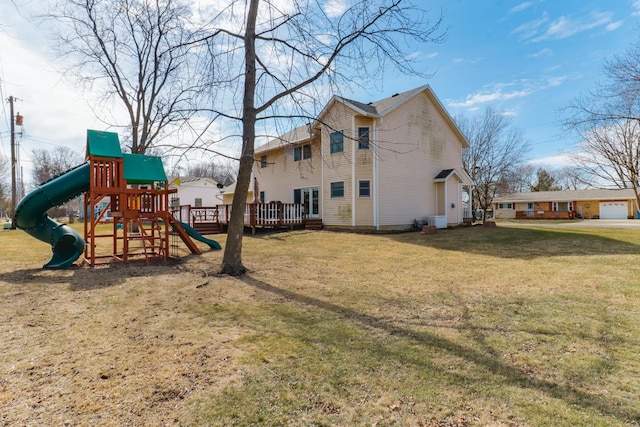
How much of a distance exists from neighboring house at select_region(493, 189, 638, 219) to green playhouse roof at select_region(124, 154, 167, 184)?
1805 inches

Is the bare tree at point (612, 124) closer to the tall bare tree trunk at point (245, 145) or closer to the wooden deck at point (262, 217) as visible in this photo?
the wooden deck at point (262, 217)

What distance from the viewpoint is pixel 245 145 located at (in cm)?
732

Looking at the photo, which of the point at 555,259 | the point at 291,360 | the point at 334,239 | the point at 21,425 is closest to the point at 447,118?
the point at 334,239

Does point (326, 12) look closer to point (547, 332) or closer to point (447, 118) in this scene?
point (547, 332)

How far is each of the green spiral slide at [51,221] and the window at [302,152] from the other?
1169cm

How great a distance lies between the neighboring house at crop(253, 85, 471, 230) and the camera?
16.7m

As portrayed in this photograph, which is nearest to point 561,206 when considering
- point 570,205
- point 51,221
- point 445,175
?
point 570,205

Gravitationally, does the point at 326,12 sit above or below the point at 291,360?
above

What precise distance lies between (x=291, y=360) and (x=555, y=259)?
29.1 feet

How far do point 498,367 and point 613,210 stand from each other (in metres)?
49.8

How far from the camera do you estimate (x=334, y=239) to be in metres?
13.9

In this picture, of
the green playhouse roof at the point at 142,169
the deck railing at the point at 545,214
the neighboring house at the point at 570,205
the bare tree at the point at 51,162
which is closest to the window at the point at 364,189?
the green playhouse roof at the point at 142,169

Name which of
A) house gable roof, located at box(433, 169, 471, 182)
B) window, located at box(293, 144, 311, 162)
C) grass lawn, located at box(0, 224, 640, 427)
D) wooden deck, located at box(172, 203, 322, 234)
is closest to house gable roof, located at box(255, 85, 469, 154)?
window, located at box(293, 144, 311, 162)

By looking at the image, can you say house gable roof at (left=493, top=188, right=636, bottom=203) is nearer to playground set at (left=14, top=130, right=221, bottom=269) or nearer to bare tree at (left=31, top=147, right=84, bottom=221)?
playground set at (left=14, top=130, right=221, bottom=269)
